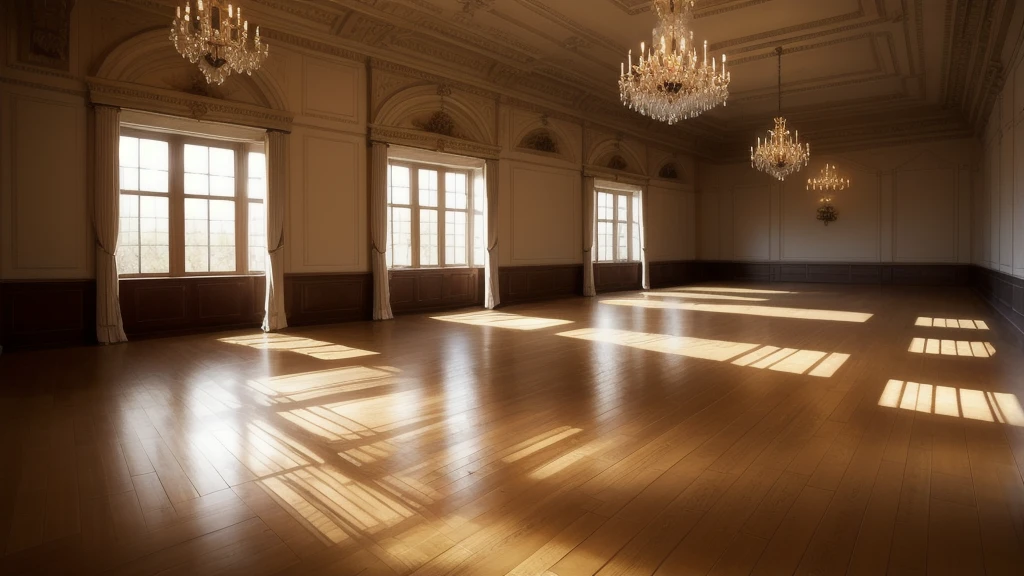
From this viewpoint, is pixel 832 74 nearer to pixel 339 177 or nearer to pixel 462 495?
pixel 339 177

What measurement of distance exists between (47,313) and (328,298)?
10.4 ft

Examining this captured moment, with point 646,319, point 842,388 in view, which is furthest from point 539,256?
point 842,388

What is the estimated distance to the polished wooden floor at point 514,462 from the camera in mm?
1966

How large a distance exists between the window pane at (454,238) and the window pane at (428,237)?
24cm

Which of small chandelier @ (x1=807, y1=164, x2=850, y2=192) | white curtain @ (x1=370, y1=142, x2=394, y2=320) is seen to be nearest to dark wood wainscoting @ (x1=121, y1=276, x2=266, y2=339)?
white curtain @ (x1=370, y1=142, x2=394, y2=320)

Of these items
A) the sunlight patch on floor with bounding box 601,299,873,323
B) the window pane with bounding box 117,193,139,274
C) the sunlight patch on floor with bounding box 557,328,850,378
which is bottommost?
the sunlight patch on floor with bounding box 557,328,850,378

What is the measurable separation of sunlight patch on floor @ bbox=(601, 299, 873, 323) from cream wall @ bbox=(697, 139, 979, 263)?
7.07m

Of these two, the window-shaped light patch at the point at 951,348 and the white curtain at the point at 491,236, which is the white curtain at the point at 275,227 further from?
the window-shaped light patch at the point at 951,348

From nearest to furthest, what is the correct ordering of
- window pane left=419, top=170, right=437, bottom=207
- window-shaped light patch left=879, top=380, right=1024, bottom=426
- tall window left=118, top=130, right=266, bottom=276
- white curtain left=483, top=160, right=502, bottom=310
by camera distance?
window-shaped light patch left=879, top=380, right=1024, bottom=426 → tall window left=118, top=130, right=266, bottom=276 → window pane left=419, top=170, right=437, bottom=207 → white curtain left=483, top=160, right=502, bottom=310

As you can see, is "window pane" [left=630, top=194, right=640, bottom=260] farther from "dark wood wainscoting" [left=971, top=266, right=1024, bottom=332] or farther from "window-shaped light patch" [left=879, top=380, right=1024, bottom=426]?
"window-shaped light patch" [left=879, top=380, right=1024, bottom=426]

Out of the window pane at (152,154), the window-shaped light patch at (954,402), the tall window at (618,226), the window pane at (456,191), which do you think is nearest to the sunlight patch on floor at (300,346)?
the window pane at (152,154)

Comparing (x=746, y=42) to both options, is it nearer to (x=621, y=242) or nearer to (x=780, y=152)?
(x=780, y=152)

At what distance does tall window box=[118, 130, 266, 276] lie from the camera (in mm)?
7008

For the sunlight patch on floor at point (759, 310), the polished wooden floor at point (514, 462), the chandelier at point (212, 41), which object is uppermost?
the chandelier at point (212, 41)
